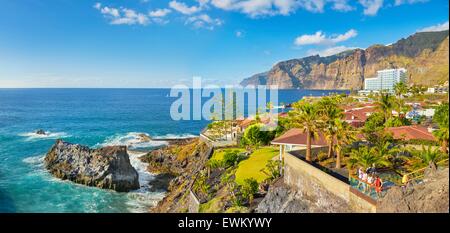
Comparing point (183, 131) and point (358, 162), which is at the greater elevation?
point (358, 162)

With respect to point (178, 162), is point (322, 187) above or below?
above

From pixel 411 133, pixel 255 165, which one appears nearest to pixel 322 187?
pixel 411 133

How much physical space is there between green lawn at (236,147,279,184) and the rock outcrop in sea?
15.4 metres

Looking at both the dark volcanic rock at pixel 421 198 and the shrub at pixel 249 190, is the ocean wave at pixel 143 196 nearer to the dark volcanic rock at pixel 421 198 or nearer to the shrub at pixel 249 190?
the shrub at pixel 249 190

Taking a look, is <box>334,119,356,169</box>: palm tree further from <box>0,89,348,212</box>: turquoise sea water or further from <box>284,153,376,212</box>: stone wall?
<box>0,89,348,212</box>: turquoise sea water

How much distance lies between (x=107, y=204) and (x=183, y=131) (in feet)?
171

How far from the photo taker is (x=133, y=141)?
74250mm

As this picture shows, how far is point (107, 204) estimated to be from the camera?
3731 centimetres

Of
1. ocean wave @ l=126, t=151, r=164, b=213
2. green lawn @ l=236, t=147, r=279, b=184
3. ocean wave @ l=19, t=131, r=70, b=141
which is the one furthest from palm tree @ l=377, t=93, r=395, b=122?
ocean wave @ l=19, t=131, r=70, b=141

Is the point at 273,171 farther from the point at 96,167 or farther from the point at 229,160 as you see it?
the point at 96,167

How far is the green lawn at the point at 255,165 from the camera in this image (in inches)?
1185

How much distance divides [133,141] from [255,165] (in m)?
46.3

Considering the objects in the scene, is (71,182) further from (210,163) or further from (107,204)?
(210,163)
